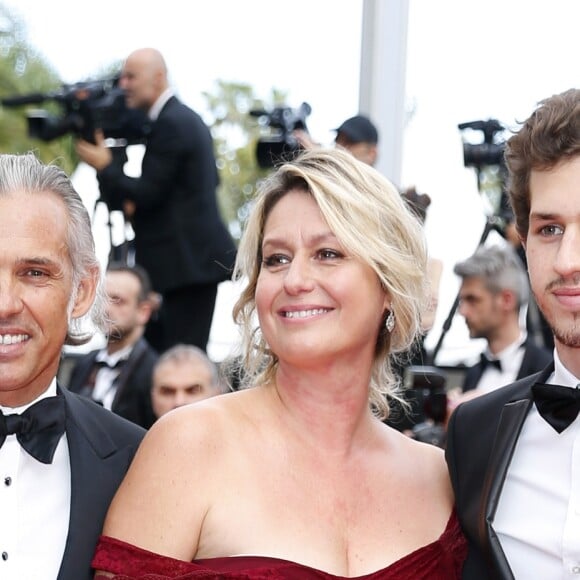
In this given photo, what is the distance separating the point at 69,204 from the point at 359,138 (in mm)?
2384

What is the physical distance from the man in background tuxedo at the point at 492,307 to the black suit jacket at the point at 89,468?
2.99m

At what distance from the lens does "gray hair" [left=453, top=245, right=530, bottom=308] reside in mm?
5555

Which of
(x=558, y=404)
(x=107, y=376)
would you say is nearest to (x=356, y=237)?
(x=558, y=404)

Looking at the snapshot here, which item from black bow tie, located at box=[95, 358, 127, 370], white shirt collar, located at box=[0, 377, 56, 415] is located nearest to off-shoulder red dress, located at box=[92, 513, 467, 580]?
white shirt collar, located at box=[0, 377, 56, 415]

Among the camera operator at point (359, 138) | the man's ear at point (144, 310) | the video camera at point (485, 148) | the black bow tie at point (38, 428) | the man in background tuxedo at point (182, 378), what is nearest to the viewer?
the black bow tie at point (38, 428)

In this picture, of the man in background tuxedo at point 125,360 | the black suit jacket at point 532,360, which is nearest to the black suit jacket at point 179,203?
the man in background tuxedo at point 125,360

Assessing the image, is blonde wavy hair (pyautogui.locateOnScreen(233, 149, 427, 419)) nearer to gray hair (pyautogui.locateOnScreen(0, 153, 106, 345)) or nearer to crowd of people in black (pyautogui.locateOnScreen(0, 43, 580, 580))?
crowd of people in black (pyautogui.locateOnScreen(0, 43, 580, 580))

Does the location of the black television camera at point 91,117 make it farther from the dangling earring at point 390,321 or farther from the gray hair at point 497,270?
the dangling earring at point 390,321

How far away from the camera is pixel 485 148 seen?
549cm

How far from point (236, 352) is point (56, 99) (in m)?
3.31

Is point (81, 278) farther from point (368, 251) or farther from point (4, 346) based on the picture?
point (368, 251)

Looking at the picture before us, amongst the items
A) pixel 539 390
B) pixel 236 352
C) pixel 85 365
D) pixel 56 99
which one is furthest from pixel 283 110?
pixel 539 390

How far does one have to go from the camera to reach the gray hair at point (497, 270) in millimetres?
5555

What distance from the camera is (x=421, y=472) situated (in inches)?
114
